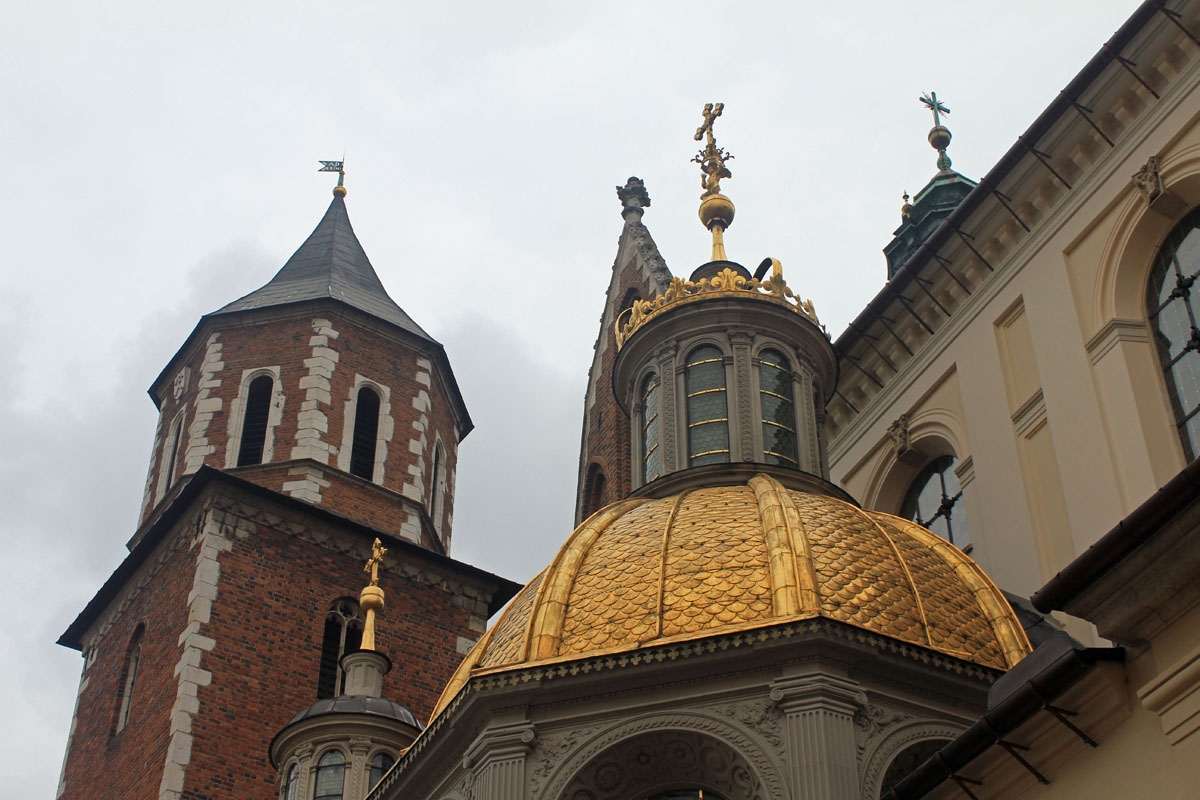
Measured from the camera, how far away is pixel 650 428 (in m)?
15.9

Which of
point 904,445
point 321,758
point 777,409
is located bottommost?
point 321,758

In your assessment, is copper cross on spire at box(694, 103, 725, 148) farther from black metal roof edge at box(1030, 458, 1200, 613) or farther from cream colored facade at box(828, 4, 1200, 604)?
black metal roof edge at box(1030, 458, 1200, 613)

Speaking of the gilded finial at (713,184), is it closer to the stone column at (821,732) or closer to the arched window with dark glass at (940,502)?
the arched window with dark glass at (940,502)

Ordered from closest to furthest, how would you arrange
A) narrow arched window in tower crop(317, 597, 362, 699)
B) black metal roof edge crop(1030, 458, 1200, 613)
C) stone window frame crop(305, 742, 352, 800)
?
black metal roof edge crop(1030, 458, 1200, 613) → stone window frame crop(305, 742, 352, 800) → narrow arched window in tower crop(317, 597, 362, 699)

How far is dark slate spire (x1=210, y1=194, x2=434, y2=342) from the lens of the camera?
86.6 feet

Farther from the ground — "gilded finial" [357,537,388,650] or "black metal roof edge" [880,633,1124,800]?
"gilded finial" [357,537,388,650]

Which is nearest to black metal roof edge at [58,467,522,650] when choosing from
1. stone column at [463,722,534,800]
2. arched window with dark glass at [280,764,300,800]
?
arched window with dark glass at [280,764,300,800]

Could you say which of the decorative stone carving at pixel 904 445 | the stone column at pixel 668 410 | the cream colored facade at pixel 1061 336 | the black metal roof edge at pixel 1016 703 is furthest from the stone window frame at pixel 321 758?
the black metal roof edge at pixel 1016 703

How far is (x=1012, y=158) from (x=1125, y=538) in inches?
363

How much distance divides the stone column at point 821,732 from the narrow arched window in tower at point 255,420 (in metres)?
14.8

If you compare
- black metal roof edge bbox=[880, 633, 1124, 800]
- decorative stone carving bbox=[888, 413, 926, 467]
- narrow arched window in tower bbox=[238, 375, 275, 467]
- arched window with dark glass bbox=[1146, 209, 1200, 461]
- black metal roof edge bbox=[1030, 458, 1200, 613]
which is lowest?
black metal roof edge bbox=[880, 633, 1124, 800]

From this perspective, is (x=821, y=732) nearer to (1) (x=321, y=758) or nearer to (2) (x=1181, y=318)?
(2) (x=1181, y=318)

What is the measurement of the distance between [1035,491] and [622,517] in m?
4.13

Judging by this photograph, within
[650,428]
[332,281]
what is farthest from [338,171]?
[650,428]
